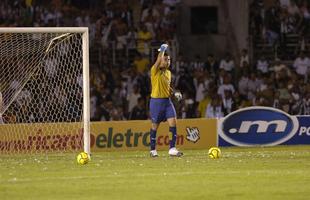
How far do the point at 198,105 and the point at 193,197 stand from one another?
54.8 feet

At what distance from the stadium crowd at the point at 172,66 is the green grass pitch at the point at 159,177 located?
26.2ft

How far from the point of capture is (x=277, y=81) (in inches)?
1232

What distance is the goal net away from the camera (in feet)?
78.6

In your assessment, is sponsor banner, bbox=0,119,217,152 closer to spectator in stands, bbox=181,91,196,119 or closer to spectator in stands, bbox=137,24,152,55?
spectator in stands, bbox=181,91,196,119

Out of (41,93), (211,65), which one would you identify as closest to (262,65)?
(211,65)

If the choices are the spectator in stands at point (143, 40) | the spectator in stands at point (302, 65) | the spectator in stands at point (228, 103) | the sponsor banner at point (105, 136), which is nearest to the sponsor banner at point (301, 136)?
the sponsor banner at point (105, 136)

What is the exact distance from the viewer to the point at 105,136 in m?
26.2

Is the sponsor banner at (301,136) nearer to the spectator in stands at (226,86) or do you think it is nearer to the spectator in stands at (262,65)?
the spectator in stands at (226,86)

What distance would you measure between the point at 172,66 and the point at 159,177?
16.5m

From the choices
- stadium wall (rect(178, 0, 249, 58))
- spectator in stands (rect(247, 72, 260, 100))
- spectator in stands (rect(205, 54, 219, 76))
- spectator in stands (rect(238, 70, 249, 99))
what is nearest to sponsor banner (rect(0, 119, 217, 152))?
spectator in stands (rect(247, 72, 260, 100))

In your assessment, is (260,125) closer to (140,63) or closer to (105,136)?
(105,136)

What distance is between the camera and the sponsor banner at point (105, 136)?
24.7m

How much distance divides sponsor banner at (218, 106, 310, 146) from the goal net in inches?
163

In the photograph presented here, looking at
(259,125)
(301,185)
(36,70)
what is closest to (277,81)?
(259,125)
